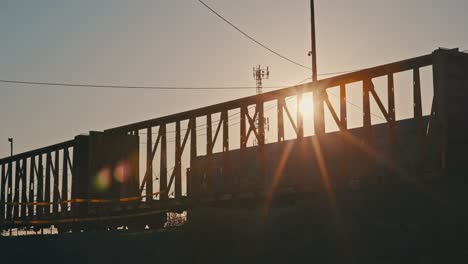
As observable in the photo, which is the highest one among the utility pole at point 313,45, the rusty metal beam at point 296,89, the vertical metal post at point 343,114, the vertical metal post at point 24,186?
the utility pole at point 313,45

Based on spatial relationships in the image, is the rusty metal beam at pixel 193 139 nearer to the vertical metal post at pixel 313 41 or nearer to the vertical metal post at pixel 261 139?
the vertical metal post at pixel 261 139

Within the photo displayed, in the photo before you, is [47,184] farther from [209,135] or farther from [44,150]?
[209,135]

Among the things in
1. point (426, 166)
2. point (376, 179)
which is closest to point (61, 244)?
point (376, 179)

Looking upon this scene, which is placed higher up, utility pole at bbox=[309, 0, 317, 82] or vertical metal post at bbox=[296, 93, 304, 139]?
utility pole at bbox=[309, 0, 317, 82]

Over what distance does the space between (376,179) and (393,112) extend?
7.28 ft

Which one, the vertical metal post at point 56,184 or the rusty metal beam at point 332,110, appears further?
the vertical metal post at point 56,184

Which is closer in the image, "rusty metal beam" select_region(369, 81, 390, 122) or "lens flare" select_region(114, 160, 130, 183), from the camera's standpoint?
"rusty metal beam" select_region(369, 81, 390, 122)

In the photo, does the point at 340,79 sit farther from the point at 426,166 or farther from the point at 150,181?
the point at 150,181

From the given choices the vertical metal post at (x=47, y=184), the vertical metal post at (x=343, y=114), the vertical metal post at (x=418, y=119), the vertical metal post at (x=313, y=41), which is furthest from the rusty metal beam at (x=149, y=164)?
the vertical metal post at (x=418, y=119)

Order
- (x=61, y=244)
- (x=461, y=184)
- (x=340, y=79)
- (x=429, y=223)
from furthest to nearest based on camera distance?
1. (x=340, y=79)
2. (x=61, y=244)
3. (x=461, y=184)
4. (x=429, y=223)

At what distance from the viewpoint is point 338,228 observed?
1788cm

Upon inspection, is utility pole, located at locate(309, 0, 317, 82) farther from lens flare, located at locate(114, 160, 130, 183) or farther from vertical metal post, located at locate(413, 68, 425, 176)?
lens flare, located at locate(114, 160, 130, 183)

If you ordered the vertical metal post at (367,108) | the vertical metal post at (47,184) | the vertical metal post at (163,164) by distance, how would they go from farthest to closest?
the vertical metal post at (47,184) < the vertical metal post at (163,164) < the vertical metal post at (367,108)

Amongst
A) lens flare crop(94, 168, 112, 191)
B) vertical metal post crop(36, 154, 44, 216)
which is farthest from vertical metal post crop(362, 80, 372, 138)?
vertical metal post crop(36, 154, 44, 216)
